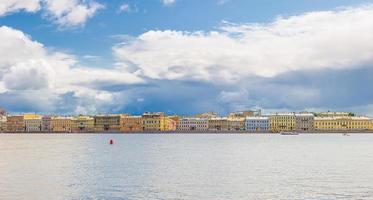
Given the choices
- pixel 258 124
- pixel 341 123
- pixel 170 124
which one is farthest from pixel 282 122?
pixel 170 124

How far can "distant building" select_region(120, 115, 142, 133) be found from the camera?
148375mm

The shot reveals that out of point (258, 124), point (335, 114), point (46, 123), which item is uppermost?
point (335, 114)

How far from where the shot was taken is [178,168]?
28.4 meters

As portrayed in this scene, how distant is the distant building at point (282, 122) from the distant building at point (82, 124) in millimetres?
44846

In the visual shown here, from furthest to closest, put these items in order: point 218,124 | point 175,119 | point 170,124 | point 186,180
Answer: point 175,119 < point 170,124 < point 218,124 < point 186,180

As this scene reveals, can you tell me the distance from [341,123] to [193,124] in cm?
3564

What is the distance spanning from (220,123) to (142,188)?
425 ft

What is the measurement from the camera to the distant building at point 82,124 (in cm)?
15600

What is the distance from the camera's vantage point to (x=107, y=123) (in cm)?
15162

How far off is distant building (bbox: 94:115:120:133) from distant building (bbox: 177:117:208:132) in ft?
50.7

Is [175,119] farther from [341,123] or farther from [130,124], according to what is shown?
[341,123]

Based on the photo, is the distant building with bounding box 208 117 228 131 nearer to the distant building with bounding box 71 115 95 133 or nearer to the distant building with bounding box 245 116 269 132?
the distant building with bounding box 245 116 269 132

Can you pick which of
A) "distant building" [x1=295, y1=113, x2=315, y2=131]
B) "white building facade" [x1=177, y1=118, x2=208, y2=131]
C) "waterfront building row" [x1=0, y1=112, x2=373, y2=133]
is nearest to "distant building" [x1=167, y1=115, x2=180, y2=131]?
"waterfront building row" [x1=0, y1=112, x2=373, y2=133]

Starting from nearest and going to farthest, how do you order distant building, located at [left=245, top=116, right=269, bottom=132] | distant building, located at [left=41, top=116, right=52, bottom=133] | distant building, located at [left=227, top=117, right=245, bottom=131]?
1. distant building, located at [left=245, top=116, right=269, bottom=132]
2. distant building, located at [left=227, top=117, right=245, bottom=131]
3. distant building, located at [left=41, top=116, right=52, bottom=133]
